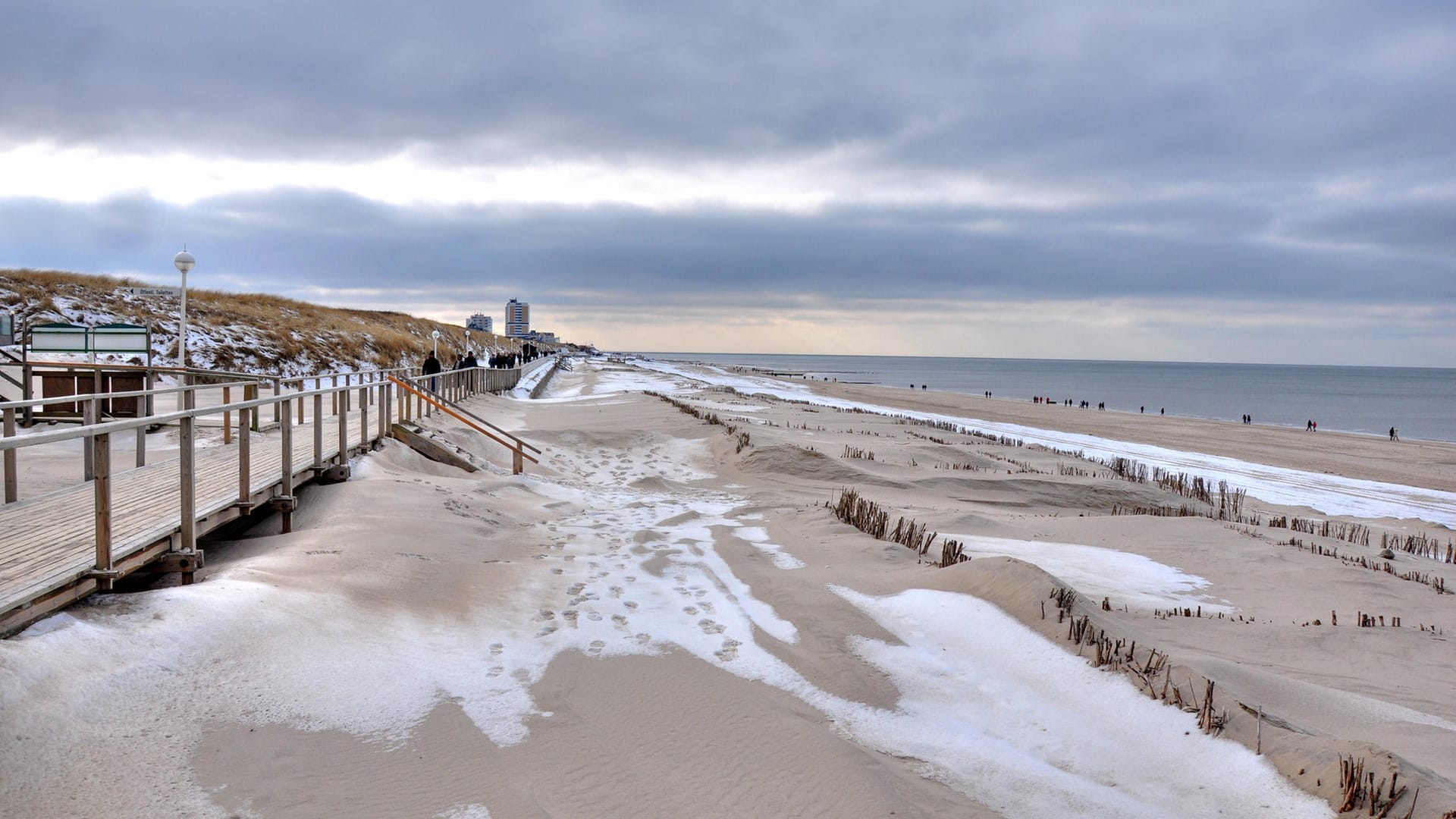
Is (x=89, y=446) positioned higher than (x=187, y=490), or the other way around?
(x=187, y=490)

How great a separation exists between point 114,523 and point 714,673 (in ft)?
12.7

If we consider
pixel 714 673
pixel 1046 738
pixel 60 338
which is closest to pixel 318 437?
pixel 714 673

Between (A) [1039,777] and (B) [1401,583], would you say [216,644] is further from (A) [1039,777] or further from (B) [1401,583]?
(B) [1401,583]

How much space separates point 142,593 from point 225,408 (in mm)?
2101

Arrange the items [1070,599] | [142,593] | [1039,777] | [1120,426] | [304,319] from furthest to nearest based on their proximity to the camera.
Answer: [304,319] → [1120,426] → [1070,599] → [142,593] → [1039,777]

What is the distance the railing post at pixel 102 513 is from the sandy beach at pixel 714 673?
0.21m

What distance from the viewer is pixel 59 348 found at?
16.4 metres

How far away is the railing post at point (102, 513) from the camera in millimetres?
4379

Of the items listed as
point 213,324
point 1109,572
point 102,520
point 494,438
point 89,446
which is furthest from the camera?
point 213,324

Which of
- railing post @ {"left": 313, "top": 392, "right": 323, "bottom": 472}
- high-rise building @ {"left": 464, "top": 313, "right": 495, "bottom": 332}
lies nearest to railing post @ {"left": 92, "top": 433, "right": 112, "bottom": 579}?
railing post @ {"left": 313, "top": 392, "right": 323, "bottom": 472}

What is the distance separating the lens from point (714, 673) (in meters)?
4.71

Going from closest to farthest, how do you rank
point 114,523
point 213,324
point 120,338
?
1. point 114,523
2. point 120,338
3. point 213,324

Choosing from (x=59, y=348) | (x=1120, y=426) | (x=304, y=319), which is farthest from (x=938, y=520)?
(x=304, y=319)

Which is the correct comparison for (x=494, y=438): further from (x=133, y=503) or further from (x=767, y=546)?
(x=133, y=503)
